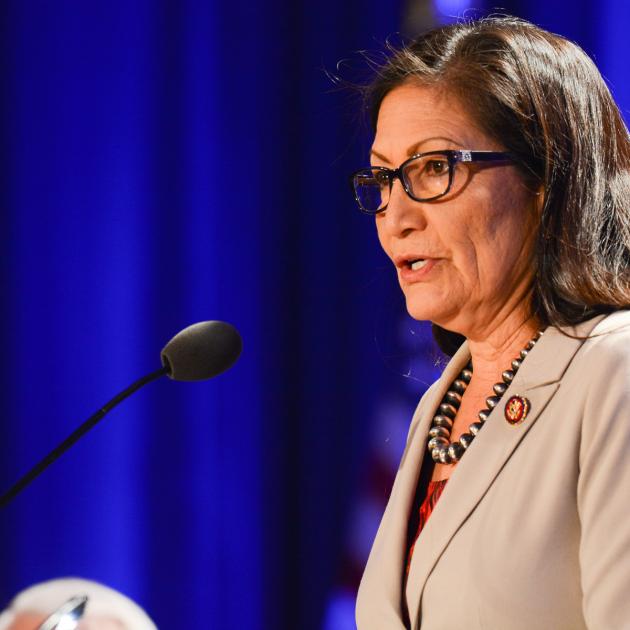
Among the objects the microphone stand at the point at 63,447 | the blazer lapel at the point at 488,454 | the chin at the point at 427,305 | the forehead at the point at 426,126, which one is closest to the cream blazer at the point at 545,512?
the blazer lapel at the point at 488,454

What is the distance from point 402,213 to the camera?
1.20 metres

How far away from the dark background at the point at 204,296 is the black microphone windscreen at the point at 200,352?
942 millimetres

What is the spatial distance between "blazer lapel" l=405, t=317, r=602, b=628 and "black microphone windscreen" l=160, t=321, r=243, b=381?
1.01ft

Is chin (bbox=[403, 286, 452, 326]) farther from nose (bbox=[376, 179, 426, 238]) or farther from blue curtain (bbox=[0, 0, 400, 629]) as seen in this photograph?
blue curtain (bbox=[0, 0, 400, 629])

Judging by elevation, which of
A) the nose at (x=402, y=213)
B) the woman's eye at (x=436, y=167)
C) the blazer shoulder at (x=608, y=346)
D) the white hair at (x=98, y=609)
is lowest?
the white hair at (x=98, y=609)

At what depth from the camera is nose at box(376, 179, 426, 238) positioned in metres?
1.19

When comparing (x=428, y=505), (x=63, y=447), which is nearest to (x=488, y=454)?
(x=428, y=505)

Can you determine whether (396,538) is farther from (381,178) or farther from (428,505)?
(381,178)

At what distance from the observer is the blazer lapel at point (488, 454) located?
1066 millimetres

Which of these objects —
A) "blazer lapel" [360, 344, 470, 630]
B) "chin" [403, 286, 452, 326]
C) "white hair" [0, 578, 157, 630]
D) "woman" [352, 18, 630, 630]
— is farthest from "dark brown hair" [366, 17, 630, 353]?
"white hair" [0, 578, 157, 630]

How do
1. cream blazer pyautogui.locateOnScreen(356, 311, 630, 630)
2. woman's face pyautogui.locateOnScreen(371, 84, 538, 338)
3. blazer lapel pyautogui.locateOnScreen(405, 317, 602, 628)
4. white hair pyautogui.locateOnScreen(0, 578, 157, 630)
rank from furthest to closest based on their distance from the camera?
1. white hair pyautogui.locateOnScreen(0, 578, 157, 630)
2. woman's face pyautogui.locateOnScreen(371, 84, 538, 338)
3. blazer lapel pyautogui.locateOnScreen(405, 317, 602, 628)
4. cream blazer pyautogui.locateOnScreen(356, 311, 630, 630)

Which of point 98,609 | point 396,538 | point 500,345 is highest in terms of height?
point 500,345

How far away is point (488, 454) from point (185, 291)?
1263 millimetres

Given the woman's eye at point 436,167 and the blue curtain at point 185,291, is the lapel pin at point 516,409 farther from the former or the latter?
the blue curtain at point 185,291
